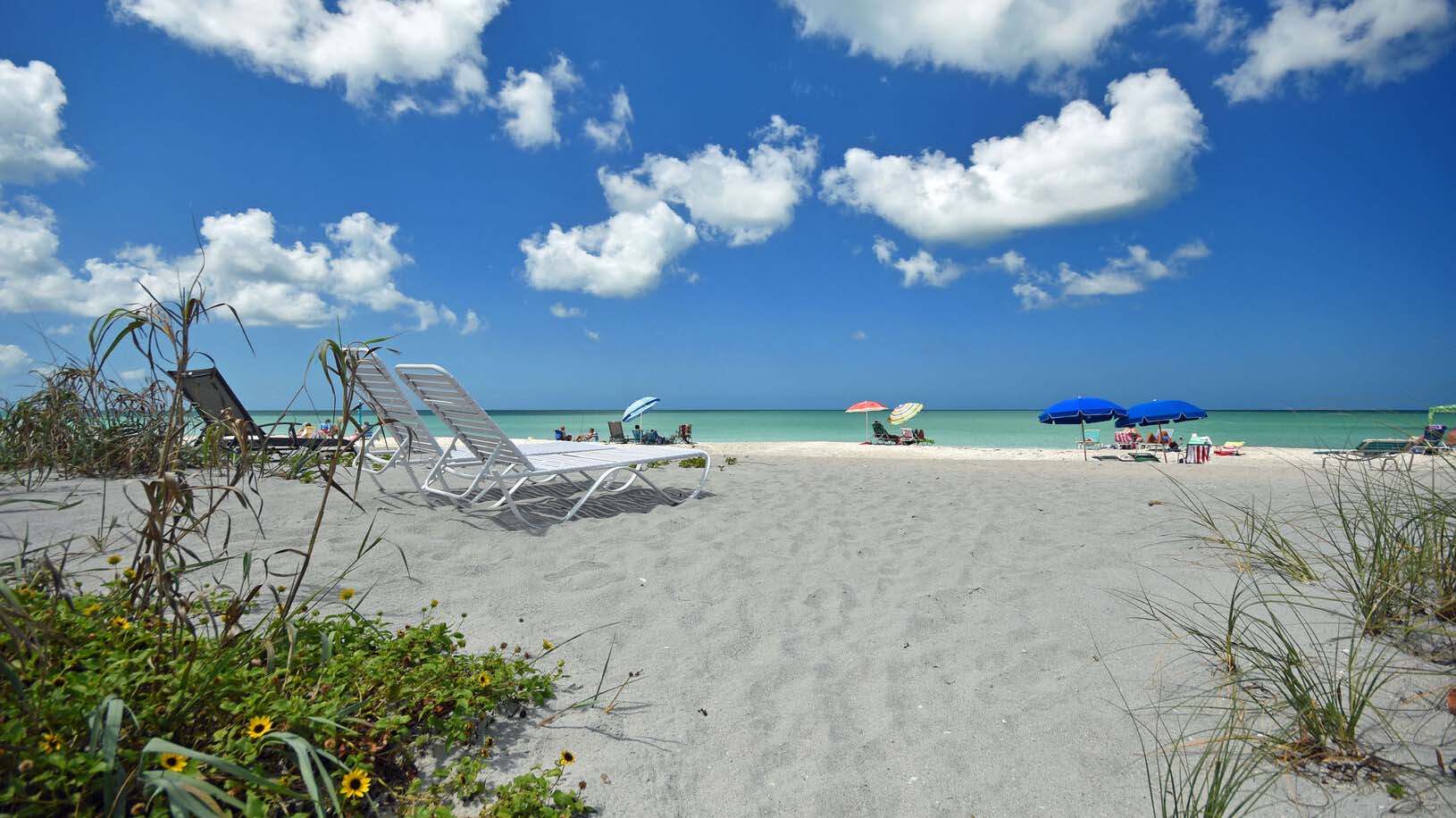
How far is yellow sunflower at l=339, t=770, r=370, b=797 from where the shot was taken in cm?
152

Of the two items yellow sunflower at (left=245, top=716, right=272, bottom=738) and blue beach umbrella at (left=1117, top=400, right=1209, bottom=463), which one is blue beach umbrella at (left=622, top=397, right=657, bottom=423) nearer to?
blue beach umbrella at (left=1117, top=400, right=1209, bottom=463)

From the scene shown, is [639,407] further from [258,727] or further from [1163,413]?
[258,727]

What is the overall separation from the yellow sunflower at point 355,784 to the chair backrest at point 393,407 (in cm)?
337

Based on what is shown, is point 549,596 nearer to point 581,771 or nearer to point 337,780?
point 581,771

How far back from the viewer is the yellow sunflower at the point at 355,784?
4.99 ft

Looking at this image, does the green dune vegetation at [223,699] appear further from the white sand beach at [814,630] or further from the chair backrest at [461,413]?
the chair backrest at [461,413]

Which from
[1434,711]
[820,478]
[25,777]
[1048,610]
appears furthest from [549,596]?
[820,478]

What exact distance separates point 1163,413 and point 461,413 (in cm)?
1912

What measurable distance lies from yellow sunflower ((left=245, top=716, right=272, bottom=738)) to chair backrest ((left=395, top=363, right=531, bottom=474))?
298cm

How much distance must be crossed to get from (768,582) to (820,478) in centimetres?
378

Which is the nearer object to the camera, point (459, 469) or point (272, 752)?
point (272, 752)

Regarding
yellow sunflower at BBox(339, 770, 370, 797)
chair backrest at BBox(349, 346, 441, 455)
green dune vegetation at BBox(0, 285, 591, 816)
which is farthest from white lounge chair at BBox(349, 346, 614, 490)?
yellow sunflower at BBox(339, 770, 370, 797)

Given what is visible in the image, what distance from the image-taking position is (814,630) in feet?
9.70

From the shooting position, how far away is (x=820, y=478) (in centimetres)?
725
